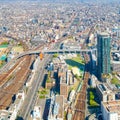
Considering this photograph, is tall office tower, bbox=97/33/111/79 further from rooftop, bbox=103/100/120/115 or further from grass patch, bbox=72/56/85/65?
rooftop, bbox=103/100/120/115

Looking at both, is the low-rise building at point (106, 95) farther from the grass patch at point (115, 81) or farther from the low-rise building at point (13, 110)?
the low-rise building at point (13, 110)

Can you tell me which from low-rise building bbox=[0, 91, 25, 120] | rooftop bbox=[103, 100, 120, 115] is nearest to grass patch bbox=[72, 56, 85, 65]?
low-rise building bbox=[0, 91, 25, 120]

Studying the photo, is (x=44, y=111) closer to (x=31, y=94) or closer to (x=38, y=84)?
(x=31, y=94)

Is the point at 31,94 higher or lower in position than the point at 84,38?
lower

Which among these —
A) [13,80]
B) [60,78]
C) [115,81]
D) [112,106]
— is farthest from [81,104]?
[13,80]

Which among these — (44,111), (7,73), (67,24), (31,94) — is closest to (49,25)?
(67,24)

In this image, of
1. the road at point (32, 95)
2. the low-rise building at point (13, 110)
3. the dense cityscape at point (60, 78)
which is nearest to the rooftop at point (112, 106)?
the dense cityscape at point (60, 78)

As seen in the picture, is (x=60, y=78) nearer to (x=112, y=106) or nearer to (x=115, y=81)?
(x=115, y=81)
